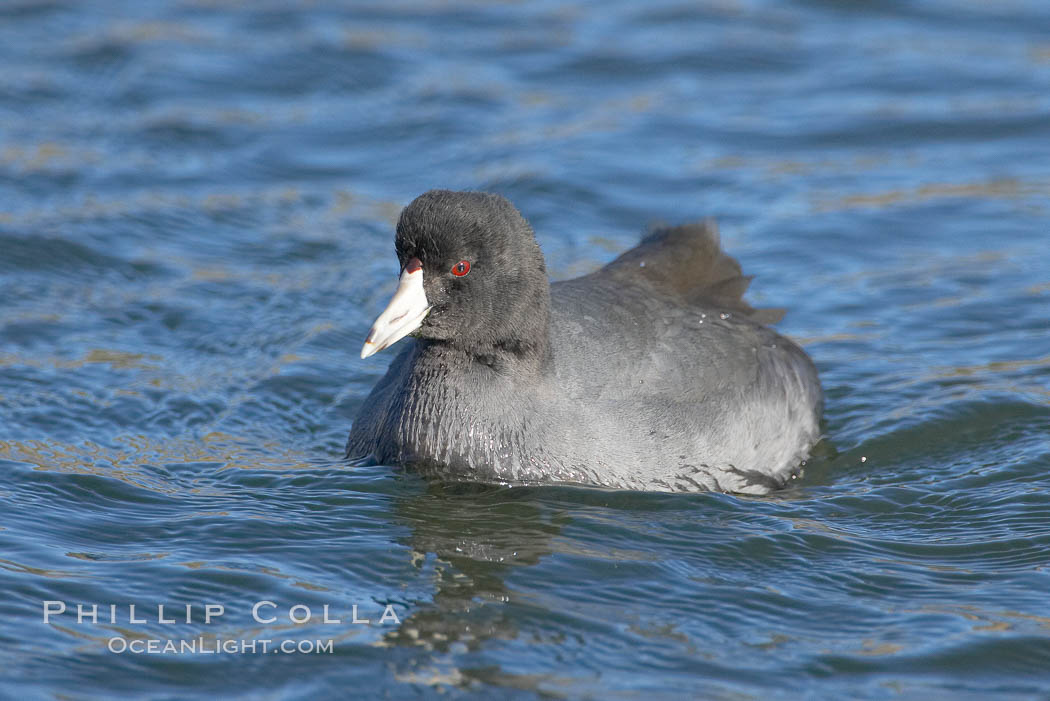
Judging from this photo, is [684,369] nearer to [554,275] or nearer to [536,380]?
[536,380]

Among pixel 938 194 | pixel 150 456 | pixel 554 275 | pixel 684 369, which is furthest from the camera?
pixel 938 194

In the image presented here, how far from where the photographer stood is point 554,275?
8.32 m

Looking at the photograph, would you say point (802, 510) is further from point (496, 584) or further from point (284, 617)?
point (284, 617)

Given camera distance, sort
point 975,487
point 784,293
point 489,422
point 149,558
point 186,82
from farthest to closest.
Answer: point 186,82
point 784,293
point 975,487
point 489,422
point 149,558

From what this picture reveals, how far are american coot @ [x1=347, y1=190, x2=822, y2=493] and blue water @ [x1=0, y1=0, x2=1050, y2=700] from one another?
0.17 meters

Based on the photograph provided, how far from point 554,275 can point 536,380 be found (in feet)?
8.90

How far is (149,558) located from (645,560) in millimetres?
1771

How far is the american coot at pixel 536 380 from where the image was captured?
5.45m

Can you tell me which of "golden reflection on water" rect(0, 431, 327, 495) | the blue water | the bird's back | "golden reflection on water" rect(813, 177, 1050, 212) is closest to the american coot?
the bird's back

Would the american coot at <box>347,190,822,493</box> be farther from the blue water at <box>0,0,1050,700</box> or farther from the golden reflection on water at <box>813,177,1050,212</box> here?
the golden reflection on water at <box>813,177,1050,212</box>

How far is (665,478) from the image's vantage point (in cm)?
577

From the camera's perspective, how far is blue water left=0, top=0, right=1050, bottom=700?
478 cm

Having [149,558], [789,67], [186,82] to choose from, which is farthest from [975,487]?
[186,82]

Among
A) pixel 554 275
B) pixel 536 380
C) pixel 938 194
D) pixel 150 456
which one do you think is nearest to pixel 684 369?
pixel 536 380
